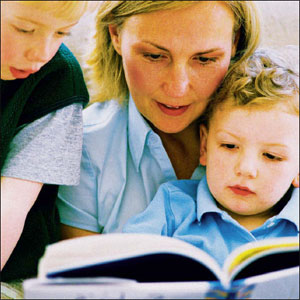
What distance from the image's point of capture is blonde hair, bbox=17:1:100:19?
80cm

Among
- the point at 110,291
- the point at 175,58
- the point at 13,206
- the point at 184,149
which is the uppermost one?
the point at 175,58

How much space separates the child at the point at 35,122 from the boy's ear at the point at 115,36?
113 mm

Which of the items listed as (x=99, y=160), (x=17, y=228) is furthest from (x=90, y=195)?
(x=17, y=228)

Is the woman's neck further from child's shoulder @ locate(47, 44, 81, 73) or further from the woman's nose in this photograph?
child's shoulder @ locate(47, 44, 81, 73)

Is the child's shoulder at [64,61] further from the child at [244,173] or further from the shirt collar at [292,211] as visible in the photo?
the shirt collar at [292,211]

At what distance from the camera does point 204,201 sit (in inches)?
42.3

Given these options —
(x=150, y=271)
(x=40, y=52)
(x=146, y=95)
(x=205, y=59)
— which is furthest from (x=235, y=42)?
(x=150, y=271)

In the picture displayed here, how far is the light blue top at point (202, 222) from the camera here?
103 cm

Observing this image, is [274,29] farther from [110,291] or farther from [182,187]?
[110,291]

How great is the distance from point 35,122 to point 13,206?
6.8 inches

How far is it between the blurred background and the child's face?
0.57 ft

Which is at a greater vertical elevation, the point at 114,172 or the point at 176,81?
the point at 176,81

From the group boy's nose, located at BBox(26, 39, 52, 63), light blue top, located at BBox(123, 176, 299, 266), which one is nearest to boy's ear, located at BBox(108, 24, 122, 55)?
boy's nose, located at BBox(26, 39, 52, 63)

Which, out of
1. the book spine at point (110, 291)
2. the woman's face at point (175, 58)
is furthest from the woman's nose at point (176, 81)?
the book spine at point (110, 291)
